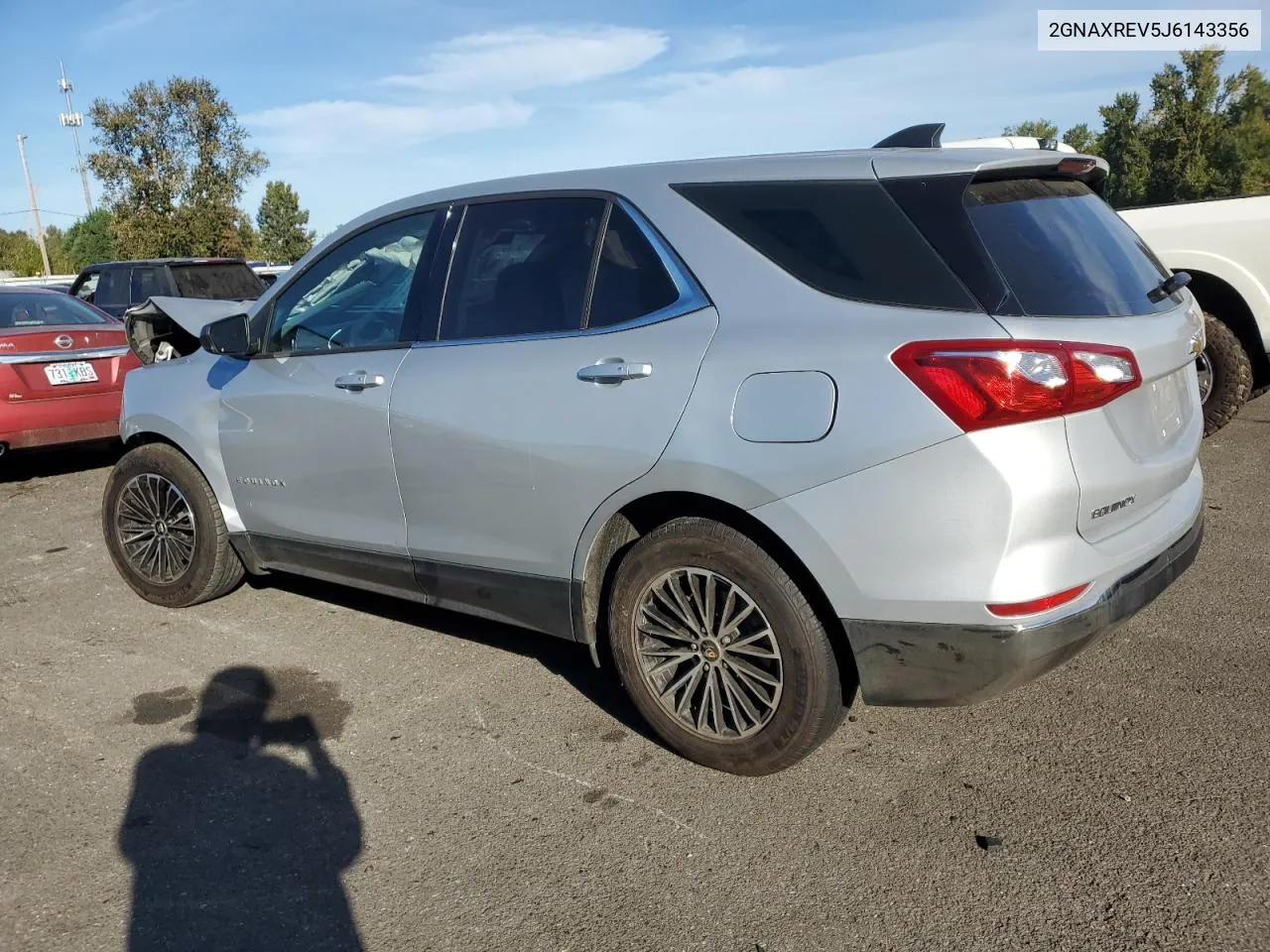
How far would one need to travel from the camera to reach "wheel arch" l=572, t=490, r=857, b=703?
9.99 ft

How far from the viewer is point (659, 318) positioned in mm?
3281

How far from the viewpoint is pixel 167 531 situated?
16.5ft

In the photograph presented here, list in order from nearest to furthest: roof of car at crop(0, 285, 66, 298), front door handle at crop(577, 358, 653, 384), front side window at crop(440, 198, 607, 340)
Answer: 1. front door handle at crop(577, 358, 653, 384)
2. front side window at crop(440, 198, 607, 340)
3. roof of car at crop(0, 285, 66, 298)

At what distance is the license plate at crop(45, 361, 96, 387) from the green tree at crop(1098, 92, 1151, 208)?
117 ft

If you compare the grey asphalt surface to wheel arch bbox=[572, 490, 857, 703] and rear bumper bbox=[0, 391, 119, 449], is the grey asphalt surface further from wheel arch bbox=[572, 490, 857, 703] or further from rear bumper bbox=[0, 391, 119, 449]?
rear bumper bbox=[0, 391, 119, 449]

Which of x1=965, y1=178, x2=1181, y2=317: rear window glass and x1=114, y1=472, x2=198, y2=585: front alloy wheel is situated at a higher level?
x1=965, y1=178, x2=1181, y2=317: rear window glass

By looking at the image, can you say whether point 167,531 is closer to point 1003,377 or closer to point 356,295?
point 356,295

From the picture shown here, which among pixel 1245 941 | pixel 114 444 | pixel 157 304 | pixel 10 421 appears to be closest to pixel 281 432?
pixel 157 304

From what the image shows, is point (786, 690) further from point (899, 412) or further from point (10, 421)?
point (10, 421)

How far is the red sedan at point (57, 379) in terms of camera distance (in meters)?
7.43

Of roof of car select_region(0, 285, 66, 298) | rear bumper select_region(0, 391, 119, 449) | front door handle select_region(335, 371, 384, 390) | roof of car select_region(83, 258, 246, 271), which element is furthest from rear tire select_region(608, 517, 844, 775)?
roof of car select_region(83, 258, 246, 271)

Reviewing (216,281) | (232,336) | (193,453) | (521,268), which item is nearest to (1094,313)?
(521,268)

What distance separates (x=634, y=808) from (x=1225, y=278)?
5.58m

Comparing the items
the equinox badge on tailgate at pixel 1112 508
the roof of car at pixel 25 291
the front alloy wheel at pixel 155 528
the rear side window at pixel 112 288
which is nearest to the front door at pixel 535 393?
the equinox badge on tailgate at pixel 1112 508
